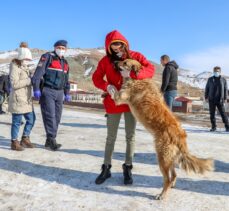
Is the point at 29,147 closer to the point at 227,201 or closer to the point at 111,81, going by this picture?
the point at 111,81

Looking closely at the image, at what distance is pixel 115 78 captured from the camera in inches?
174

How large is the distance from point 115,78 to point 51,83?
212 centimetres

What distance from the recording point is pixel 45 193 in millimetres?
4051

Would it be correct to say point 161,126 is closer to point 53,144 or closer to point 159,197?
point 159,197

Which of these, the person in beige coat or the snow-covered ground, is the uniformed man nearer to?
the person in beige coat

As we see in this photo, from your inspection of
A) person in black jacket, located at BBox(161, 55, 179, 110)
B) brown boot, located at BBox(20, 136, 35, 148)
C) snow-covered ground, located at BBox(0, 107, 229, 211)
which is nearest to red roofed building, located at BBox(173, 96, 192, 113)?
person in black jacket, located at BBox(161, 55, 179, 110)

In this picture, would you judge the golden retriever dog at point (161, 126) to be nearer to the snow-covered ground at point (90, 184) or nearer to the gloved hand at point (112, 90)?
Result: the gloved hand at point (112, 90)

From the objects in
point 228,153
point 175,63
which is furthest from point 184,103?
point 228,153

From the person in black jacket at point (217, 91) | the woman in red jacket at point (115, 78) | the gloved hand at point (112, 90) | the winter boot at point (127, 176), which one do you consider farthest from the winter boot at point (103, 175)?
the person in black jacket at point (217, 91)

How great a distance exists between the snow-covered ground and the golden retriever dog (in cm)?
34

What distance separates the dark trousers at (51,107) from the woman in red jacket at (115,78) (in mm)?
1889

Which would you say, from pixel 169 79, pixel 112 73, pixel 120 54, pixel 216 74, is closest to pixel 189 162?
pixel 112 73

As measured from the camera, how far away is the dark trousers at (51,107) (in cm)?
610

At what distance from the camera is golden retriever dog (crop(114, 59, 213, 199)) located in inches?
153
